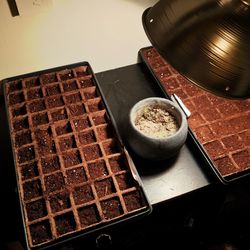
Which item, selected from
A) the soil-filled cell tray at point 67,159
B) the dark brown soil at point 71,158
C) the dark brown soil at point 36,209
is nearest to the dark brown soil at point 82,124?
the soil-filled cell tray at point 67,159

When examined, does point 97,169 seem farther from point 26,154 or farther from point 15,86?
point 15,86

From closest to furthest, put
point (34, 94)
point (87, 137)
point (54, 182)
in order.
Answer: point (54, 182) → point (87, 137) → point (34, 94)

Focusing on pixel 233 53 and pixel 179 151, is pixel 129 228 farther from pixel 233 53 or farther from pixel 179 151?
pixel 233 53

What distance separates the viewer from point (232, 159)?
110cm

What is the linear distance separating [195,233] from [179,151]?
708mm

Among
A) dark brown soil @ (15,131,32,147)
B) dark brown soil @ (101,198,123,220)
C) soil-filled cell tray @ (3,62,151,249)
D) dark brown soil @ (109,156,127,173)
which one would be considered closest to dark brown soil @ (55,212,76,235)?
→ soil-filled cell tray @ (3,62,151,249)

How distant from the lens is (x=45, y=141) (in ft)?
3.65

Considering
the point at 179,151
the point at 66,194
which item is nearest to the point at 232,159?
the point at 179,151

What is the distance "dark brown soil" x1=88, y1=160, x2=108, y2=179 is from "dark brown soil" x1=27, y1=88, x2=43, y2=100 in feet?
1.28

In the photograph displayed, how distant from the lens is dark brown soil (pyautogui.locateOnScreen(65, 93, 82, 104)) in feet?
4.04

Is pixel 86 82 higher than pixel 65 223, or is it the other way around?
pixel 86 82

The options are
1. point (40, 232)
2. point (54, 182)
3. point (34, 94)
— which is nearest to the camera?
point (40, 232)

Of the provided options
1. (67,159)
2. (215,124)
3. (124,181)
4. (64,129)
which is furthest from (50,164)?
(215,124)

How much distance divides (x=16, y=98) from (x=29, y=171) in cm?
35
